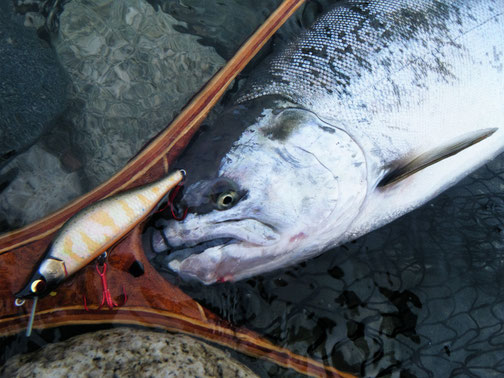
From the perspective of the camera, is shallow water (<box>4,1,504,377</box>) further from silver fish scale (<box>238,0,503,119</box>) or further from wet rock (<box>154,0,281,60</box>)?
wet rock (<box>154,0,281,60</box>)

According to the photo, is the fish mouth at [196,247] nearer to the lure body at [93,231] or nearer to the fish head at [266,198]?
the fish head at [266,198]

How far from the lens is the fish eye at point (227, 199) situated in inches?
70.3

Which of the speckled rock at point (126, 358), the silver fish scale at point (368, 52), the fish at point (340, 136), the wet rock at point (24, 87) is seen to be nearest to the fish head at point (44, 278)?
the speckled rock at point (126, 358)

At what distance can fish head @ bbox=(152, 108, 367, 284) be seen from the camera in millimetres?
1805

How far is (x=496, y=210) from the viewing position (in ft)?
7.80

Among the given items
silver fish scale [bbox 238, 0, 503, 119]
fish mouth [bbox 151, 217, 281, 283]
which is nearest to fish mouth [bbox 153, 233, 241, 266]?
fish mouth [bbox 151, 217, 281, 283]

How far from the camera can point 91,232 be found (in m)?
1.82

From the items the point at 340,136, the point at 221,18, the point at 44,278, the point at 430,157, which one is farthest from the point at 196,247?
the point at 221,18

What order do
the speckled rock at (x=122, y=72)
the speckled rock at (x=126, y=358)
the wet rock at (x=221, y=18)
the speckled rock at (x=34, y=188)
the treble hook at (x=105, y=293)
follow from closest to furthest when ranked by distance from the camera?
the speckled rock at (x=126, y=358) < the treble hook at (x=105, y=293) < the speckled rock at (x=34, y=188) < the speckled rock at (x=122, y=72) < the wet rock at (x=221, y=18)

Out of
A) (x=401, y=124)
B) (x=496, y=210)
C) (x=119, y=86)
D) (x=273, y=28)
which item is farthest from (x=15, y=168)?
(x=496, y=210)

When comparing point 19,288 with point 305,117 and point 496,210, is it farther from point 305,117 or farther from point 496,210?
point 496,210

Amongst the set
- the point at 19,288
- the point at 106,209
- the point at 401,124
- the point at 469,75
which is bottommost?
the point at 19,288

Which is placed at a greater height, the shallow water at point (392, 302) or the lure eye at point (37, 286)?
the lure eye at point (37, 286)

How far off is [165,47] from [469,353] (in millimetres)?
2581
